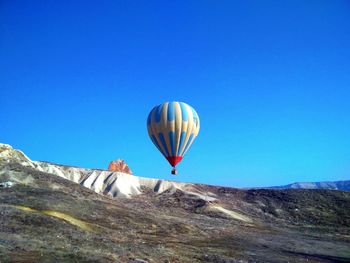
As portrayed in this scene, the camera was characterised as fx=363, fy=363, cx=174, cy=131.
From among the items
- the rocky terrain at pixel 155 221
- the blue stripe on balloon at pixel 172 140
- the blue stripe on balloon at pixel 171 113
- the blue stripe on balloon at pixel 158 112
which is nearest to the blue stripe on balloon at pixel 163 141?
the blue stripe on balloon at pixel 172 140

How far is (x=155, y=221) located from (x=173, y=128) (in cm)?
1136

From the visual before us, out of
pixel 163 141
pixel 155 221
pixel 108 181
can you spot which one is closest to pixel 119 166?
pixel 108 181

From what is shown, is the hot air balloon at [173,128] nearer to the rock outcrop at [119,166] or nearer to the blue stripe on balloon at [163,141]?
the blue stripe on balloon at [163,141]

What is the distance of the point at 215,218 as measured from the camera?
43906 millimetres

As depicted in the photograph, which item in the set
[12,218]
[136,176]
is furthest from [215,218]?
[12,218]

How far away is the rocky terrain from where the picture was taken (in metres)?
19.0

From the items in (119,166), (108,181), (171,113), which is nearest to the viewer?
(171,113)

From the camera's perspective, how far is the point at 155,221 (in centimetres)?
3219

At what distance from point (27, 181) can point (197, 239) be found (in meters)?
20.7

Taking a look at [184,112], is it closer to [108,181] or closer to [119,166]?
[108,181]

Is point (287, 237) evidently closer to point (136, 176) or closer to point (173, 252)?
point (173, 252)

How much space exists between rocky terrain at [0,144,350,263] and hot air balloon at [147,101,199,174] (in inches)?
292

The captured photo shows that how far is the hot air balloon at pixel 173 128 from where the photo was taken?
39781 mm

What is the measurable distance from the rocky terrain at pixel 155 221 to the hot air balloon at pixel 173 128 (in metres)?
7.41
